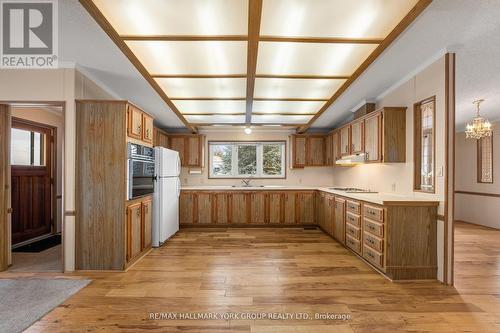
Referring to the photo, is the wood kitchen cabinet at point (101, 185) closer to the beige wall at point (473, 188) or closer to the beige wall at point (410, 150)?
the beige wall at point (410, 150)

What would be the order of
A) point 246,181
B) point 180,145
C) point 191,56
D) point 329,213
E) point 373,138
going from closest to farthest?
point 191,56
point 373,138
point 329,213
point 180,145
point 246,181

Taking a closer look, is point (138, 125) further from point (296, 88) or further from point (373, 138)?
point (373, 138)

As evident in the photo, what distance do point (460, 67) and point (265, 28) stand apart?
2748mm

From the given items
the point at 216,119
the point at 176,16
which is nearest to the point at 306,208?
the point at 216,119

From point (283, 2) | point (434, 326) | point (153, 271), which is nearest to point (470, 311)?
point (434, 326)

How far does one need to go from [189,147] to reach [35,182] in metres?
3.06

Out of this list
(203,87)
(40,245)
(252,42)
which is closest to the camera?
(252,42)

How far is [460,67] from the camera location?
3.41 meters

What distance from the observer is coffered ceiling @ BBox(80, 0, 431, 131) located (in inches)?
81.7

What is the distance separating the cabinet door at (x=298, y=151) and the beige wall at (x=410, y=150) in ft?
4.97

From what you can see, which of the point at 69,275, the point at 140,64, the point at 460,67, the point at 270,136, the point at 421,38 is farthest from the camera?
the point at 270,136

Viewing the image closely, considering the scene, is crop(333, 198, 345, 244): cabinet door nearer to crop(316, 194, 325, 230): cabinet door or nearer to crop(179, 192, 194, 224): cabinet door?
crop(316, 194, 325, 230): cabinet door

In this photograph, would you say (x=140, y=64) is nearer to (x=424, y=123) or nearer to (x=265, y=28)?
(x=265, y=28)

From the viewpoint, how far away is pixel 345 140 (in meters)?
5.29
